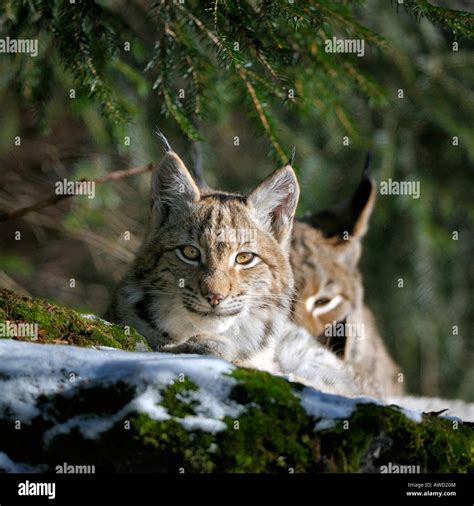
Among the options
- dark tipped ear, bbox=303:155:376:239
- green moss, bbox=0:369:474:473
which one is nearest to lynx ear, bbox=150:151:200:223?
green moss, bbox=0:369:474:473

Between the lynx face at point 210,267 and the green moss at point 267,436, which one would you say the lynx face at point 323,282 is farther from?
the green moss at point 267,436

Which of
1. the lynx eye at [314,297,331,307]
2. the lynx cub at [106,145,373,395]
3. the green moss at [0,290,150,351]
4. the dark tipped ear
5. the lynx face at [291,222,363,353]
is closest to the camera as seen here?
the green moss at [0,290,150,351]

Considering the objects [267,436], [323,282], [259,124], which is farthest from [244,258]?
[323,282]

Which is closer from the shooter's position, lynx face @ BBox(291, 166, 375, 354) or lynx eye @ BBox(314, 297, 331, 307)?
lynx face @ BBox(291, 166, 375, 354)

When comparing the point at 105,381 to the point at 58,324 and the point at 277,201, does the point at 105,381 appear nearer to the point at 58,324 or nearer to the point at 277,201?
the point at 58,324

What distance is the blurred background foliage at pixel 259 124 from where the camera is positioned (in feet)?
13.8

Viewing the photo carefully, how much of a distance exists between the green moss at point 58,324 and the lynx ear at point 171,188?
2.96 ft

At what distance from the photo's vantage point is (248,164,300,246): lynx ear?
4082 mm

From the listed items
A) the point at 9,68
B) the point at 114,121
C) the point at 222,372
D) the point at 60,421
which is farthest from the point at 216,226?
the point at 9,68

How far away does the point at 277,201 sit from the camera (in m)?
4.23

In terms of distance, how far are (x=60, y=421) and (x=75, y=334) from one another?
663 mm

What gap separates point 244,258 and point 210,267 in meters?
0.21

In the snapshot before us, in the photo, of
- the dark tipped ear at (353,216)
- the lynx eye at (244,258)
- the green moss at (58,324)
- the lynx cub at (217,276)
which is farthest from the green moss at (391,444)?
the dark tipped ear at (353,216)

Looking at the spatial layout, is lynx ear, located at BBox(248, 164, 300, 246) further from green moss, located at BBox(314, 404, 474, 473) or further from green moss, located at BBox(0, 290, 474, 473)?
green moss, located at BBox(314, 404, 474, 473)
